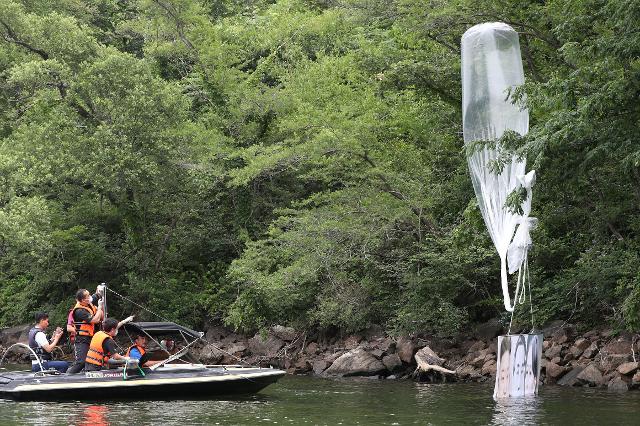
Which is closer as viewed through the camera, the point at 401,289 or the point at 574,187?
the point at 574,187

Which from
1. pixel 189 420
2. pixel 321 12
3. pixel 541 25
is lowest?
pixel 189 420

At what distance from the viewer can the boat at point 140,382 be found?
1886 cm

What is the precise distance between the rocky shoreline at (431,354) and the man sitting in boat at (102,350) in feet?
13.4

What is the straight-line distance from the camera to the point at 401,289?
27.2 metres

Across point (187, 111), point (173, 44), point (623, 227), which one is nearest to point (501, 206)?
point (623, 227)

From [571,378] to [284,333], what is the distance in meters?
10.5

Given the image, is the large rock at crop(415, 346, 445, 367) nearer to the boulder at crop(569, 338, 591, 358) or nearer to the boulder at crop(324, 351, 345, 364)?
the boulder at crop(324, 351, 345, 364)

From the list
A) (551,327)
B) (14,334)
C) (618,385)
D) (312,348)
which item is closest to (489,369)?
(551,327)

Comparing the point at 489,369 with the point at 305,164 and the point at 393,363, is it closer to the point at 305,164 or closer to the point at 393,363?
the point at 393,363

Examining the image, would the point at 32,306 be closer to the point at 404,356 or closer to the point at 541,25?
the point at 404,356

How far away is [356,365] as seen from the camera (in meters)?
25.6

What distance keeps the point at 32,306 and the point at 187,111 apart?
8.63m

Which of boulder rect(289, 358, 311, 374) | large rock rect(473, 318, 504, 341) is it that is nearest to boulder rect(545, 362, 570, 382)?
large rock rect(473, 318, 504, 341)

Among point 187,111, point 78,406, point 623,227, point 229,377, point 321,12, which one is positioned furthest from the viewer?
point 321,12
